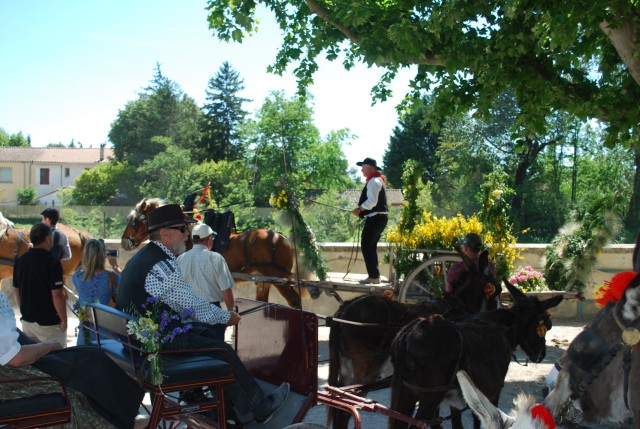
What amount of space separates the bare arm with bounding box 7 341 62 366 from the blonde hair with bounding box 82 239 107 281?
12.0 feet

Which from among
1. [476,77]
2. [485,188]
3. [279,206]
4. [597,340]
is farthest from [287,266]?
[597,340]

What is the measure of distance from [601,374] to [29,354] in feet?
9.85

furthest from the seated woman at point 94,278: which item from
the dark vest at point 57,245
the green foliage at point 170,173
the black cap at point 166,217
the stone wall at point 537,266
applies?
the green foliage at point 170,173

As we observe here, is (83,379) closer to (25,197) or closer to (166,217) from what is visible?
(166,217)

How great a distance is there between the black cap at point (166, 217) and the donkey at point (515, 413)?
9.82 ft

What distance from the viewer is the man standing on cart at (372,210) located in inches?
388

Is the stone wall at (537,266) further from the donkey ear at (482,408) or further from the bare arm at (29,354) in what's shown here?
the donkey ear at (482,408)

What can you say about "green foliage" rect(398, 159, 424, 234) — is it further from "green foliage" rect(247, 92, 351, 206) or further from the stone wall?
"green foliage" rect(247, 92, 351, 206)

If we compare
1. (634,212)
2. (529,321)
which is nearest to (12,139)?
(634,212)

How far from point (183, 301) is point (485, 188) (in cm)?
715

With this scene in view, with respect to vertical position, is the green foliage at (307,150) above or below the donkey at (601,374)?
above

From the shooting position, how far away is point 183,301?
4.57 m

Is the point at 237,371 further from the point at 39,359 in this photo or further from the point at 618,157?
the point at 618,157

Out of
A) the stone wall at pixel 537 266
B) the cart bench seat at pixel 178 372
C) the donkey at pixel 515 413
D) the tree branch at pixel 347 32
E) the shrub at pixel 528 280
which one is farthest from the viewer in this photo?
the stone wall at pixel 537 266
